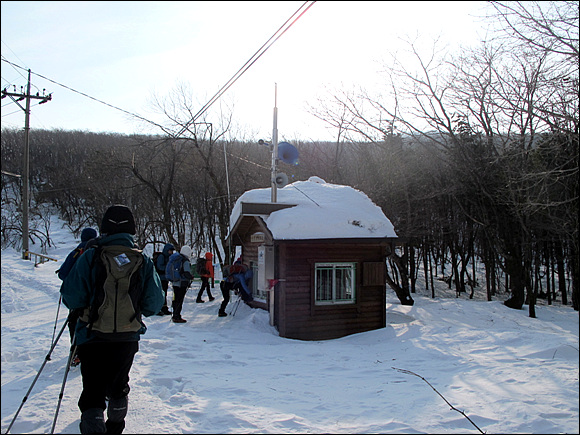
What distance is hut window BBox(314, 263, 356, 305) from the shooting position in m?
10.6

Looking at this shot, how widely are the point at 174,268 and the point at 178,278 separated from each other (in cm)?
36

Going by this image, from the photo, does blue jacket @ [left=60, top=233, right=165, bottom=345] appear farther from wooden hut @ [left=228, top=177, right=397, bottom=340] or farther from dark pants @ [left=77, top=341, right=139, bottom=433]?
wooden hut @ [left=228, top=177, right=397, bottom=340]

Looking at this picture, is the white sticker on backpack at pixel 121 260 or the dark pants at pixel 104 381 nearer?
the dark pants at pixel 104 381

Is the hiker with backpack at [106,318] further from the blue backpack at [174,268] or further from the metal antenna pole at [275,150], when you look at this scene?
the metal antenna pole at [275,150]

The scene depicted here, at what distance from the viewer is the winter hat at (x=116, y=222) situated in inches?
142

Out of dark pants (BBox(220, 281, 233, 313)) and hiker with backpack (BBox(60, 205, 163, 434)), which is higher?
hiker with backpack (BBox(60, 205, 163, 434))

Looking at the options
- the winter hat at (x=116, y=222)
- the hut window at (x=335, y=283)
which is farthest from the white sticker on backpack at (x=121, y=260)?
the hut window at (x=335, y=283)

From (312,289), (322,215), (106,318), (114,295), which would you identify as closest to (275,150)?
(322,215)

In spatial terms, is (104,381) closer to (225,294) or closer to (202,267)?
(225,294)

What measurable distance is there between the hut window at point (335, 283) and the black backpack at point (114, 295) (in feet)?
24.0

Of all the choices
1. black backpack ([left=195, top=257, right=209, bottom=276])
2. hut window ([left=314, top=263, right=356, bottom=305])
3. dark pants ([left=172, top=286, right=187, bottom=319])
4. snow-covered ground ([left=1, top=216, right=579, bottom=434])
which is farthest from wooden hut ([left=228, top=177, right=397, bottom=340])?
black backpack ([left=195, top=257, right=209, bottom=276])

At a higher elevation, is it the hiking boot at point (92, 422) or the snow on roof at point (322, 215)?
the snow on roof at point (322, 215)

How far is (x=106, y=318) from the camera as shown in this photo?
3.36 meters

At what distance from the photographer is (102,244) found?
355 centimetres
